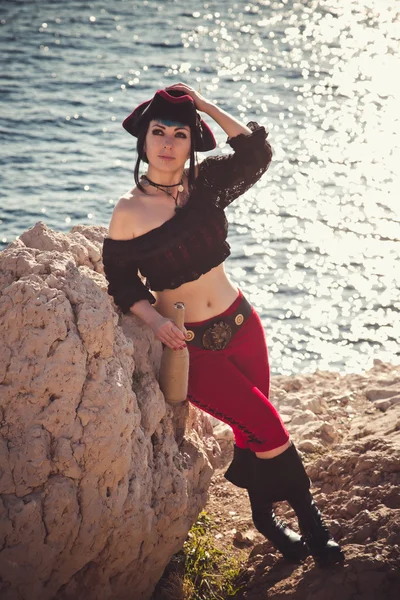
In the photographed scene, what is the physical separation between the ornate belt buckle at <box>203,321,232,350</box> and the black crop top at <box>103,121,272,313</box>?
29cm

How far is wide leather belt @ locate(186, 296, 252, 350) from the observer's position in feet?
15.6

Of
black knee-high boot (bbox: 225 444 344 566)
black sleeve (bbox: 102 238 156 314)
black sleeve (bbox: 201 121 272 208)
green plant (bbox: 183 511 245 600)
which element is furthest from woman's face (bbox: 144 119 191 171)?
green plant (bbox: 183 511 245 600)

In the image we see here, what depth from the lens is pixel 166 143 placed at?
4.67 m

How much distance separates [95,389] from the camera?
434 centimetres

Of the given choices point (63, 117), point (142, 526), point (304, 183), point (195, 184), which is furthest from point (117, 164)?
point (142, 526)

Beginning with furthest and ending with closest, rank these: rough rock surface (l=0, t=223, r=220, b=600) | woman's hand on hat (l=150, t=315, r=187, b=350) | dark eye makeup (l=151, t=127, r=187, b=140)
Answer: dark eye makeup (l=151, t=127, r=187, b=140), woman's hand on hat (l=150, t=315, r=187, b=350), rough rock surface (l=0, t=223, r=220, b=600)

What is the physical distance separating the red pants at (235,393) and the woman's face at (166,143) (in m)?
0.85

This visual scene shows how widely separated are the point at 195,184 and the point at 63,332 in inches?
46.7

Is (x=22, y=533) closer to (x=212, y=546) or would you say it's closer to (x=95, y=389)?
(x=95, y=389)

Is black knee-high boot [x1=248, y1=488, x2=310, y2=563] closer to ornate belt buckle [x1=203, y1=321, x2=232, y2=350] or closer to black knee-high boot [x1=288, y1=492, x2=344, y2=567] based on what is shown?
black knee-high boot [x1=288, y1=492, x2=344, y2=567]

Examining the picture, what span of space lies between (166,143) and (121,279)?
0.75m

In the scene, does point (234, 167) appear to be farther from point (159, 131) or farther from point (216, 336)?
point (216, 336)

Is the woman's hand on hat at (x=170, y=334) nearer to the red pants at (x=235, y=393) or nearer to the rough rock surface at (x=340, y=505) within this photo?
the red pants at (x=235, y=393)

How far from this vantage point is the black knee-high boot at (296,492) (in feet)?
15.8
